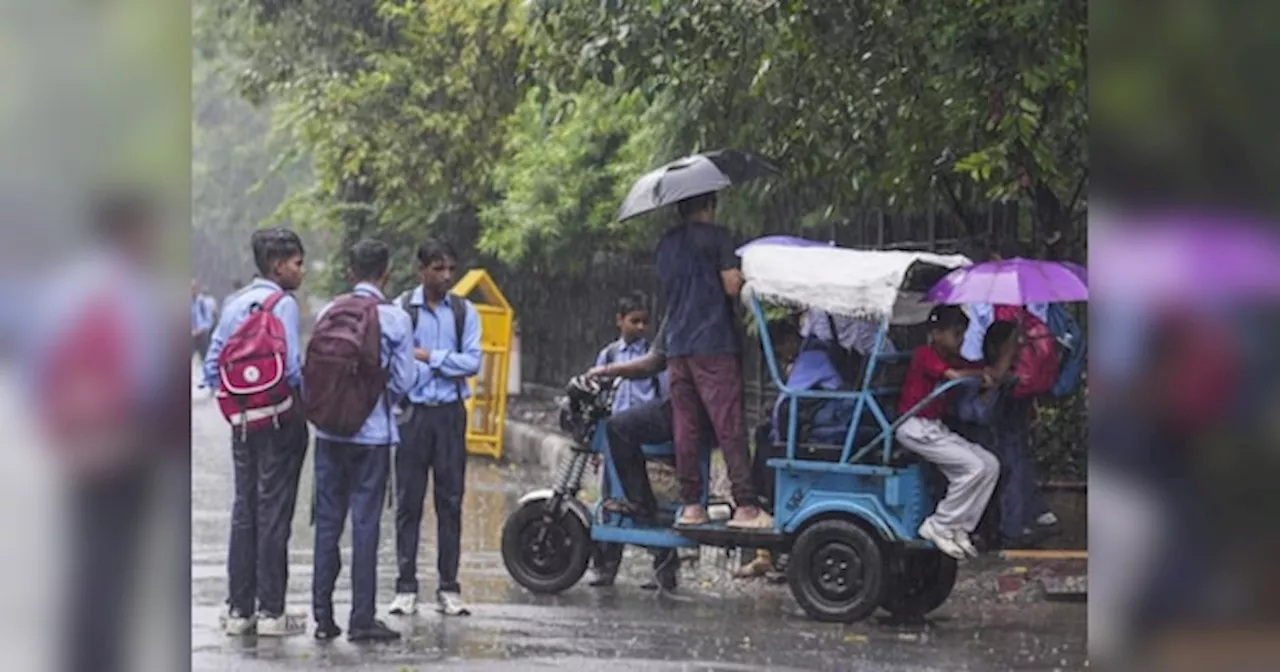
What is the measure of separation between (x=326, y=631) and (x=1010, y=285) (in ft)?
10.4

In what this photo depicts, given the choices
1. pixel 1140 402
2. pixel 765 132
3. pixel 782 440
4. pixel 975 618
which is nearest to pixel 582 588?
pixel 782 440

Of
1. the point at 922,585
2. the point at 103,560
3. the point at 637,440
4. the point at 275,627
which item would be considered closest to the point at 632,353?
the point at 637,440

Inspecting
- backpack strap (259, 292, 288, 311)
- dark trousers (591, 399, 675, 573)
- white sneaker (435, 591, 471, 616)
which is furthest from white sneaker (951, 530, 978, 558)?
backpack strap (259, 292, 288, 311)

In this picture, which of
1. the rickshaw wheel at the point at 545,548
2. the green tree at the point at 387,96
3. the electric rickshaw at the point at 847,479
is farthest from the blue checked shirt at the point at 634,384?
the green tree at the point at 387,96

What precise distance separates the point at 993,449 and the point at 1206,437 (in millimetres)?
4497

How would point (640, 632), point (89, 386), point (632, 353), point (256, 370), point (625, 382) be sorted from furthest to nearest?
point (632, 353) → point (625, 382) → point (640, 632) → point (256, 370) → point (89, 386)

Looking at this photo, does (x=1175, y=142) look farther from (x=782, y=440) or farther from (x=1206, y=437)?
(x=782, y=440)

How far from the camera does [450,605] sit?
24.9 feet

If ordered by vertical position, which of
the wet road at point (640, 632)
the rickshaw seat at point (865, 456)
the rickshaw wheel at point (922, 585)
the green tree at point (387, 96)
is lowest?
the wet road at point (640, 632)

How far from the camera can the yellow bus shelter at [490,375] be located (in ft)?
30.7

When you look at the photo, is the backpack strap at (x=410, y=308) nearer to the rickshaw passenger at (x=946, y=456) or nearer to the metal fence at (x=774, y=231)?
the metal fence at (x=774, y=231)

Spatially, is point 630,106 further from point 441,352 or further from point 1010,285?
point 1010,285

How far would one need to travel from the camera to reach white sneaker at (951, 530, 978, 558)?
7.06 meters

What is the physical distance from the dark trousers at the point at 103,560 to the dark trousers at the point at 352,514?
3814mm
